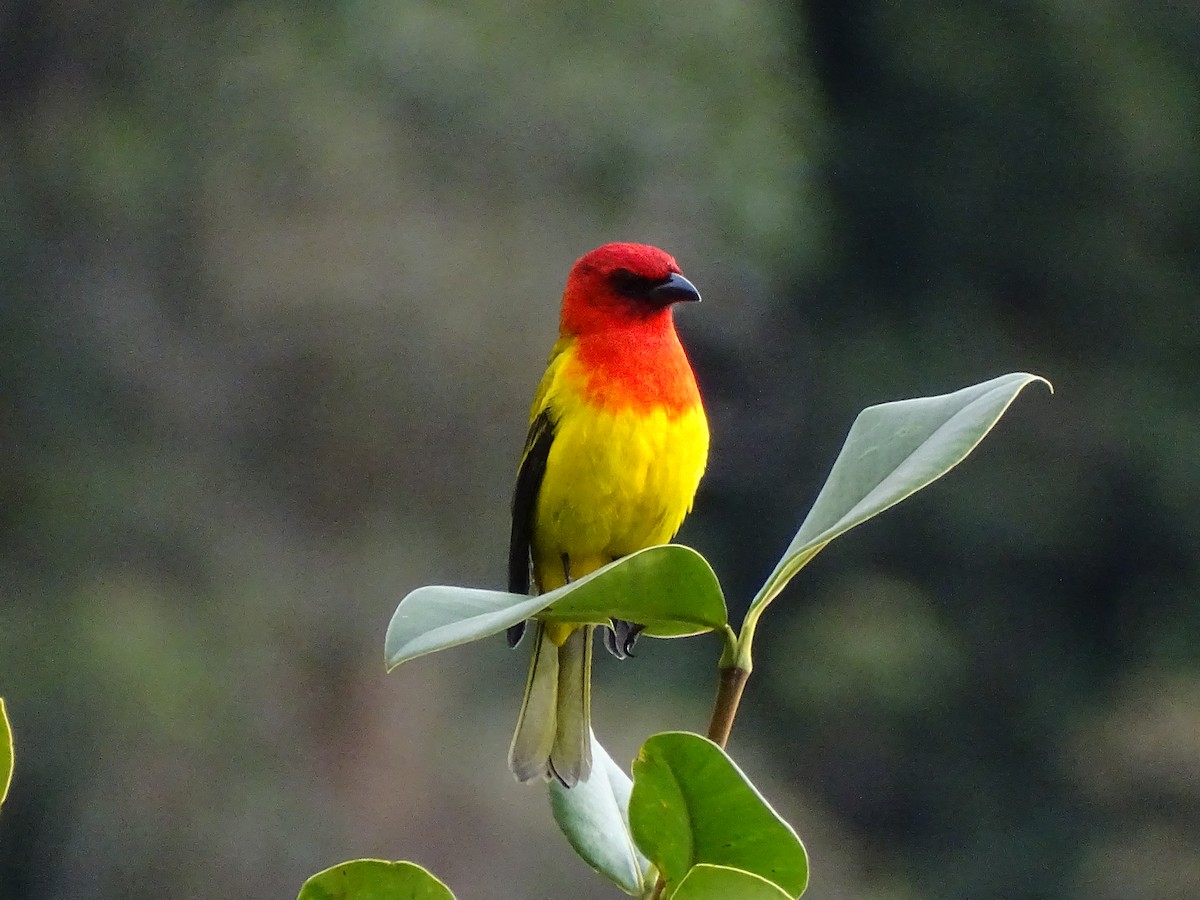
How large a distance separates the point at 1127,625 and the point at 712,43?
3.73 metres

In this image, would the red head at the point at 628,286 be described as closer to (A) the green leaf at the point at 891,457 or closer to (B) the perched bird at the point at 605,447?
(B) the perched bird at the point at 605,447

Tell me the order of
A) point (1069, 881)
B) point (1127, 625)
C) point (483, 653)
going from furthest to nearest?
point (1127, 625) → point (1069, 881) → point (483, 653)

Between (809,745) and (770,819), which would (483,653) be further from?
(770,819)

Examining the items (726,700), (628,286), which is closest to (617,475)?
(628,286)

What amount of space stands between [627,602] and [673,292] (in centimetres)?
92

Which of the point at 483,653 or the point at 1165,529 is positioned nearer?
the point at 483,653

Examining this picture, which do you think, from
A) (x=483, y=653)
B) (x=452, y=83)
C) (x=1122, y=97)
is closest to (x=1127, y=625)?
(x=1122, y=97)

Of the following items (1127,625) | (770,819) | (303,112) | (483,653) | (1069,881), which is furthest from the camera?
(1127,625)

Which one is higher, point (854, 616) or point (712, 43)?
point (712, 43)

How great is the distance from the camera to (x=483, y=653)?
6598 millimetres

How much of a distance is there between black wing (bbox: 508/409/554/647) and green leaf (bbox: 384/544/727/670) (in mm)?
891

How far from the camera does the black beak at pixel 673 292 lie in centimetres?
164

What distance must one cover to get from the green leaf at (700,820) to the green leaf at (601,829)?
0.07 meters

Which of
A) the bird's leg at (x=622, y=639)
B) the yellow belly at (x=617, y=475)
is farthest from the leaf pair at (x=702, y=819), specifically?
the yellow belly at (x=617, y=475)
